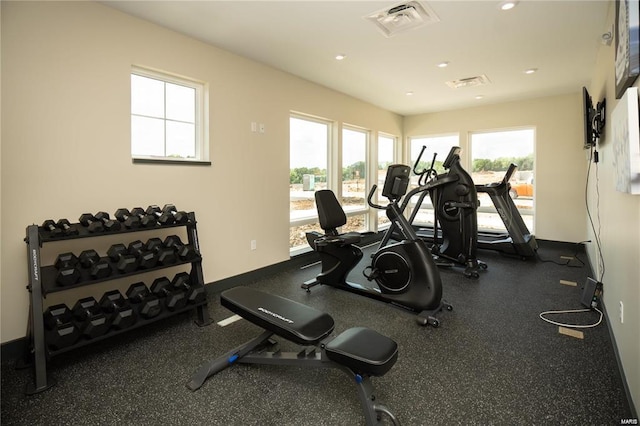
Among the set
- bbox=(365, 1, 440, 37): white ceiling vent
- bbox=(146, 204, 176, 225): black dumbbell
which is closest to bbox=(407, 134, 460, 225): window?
bbox=(365, 1, 440, 37): white ceiling vent

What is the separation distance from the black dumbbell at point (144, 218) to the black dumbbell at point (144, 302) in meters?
0.49

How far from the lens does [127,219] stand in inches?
98.9

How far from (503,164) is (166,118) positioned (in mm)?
5795

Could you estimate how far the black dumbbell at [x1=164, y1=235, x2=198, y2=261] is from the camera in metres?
2.75

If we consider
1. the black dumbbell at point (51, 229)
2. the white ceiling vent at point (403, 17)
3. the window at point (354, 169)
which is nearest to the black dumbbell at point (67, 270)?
the black dumbbell at point (51, 229)

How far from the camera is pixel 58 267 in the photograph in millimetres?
2234

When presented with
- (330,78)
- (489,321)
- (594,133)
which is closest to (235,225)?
(330,78)

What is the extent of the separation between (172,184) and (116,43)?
125 cm

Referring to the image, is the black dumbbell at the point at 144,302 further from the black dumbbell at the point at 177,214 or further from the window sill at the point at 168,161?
the window sill at the point at 168,161

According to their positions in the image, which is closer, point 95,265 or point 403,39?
point 95,265

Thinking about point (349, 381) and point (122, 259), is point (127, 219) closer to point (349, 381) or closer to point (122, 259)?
point (122, 259)

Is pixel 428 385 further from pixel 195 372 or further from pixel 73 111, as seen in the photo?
pixel 73 111

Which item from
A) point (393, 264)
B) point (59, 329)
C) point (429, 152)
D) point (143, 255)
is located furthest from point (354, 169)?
point (59, 329)

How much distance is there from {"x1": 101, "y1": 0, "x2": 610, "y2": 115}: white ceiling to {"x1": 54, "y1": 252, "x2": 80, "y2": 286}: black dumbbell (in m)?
2.04
